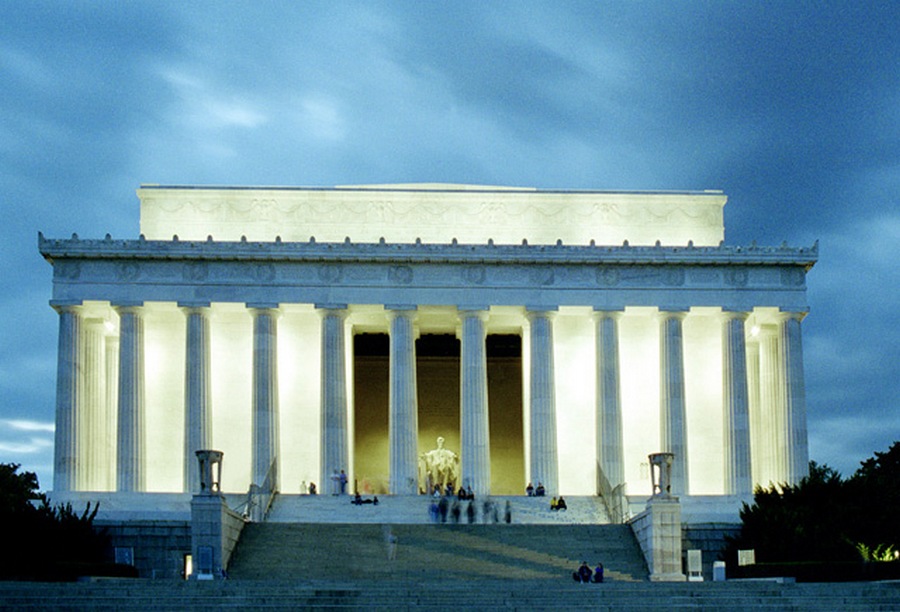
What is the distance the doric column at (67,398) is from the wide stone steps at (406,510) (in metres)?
10.2

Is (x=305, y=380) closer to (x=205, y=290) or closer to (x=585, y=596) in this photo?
(x=205, y=290)

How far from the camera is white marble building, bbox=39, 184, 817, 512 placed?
65562mm

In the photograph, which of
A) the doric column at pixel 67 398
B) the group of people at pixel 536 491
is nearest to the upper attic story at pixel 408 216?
the doric column at pixel 67 398

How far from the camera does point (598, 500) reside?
202ft

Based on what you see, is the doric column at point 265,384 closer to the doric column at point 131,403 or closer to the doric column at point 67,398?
the doric column at point 131,403

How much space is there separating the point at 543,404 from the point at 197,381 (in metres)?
15.4

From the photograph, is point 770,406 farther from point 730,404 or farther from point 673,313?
point 673,313

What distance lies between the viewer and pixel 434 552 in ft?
168

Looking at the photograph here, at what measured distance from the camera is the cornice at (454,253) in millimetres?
65938

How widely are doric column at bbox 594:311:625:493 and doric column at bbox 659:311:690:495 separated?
1.99 m

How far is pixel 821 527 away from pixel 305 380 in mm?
28429

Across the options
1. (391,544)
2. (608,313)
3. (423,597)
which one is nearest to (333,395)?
(608,313)

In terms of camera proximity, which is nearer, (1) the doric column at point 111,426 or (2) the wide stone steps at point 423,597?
(2) the wide stone steps at point 423,597

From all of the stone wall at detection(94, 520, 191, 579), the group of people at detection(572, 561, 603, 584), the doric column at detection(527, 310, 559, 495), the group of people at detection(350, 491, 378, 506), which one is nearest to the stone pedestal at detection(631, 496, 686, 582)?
the group of people at detection(572, 561, 603, 584)
